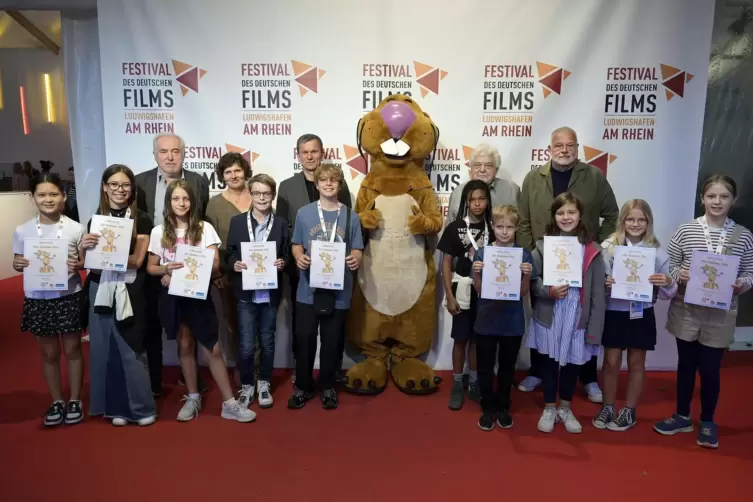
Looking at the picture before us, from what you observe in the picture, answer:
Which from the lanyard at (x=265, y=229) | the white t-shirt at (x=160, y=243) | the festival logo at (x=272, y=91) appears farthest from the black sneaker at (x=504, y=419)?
the festival logo at (x=272, y=91)

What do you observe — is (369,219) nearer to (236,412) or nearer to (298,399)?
(298,399)

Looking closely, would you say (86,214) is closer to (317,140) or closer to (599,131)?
(317,140)

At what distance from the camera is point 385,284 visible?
3207 millimetres

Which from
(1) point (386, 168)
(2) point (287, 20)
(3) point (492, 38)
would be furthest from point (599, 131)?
(2) point (287, 20)

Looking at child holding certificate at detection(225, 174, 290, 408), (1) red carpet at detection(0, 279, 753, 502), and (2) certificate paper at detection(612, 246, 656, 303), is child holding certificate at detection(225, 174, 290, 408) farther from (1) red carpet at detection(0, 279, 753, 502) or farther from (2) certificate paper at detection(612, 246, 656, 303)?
(2) certificate paper at detection(612, 246, 656, 303)

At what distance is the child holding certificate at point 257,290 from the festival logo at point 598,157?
2.29 metres

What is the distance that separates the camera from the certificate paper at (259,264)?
2.72 m

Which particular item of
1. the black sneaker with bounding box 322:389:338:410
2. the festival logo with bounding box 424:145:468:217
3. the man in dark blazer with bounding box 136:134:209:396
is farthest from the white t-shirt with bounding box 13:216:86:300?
the festival logo with bounding box 424:145:468:217

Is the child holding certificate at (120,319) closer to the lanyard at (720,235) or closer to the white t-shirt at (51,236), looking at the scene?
the white t-shirt at (51,236)

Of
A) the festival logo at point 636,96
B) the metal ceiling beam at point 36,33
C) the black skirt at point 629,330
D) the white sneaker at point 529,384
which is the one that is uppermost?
the metal ceiling beam at point 36,33

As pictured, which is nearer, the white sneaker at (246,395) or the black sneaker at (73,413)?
the black sneaker at (73,413)

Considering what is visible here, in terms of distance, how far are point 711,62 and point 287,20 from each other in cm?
344

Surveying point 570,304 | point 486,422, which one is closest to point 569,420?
point 486,422

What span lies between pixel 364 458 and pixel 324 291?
0.95 meters
